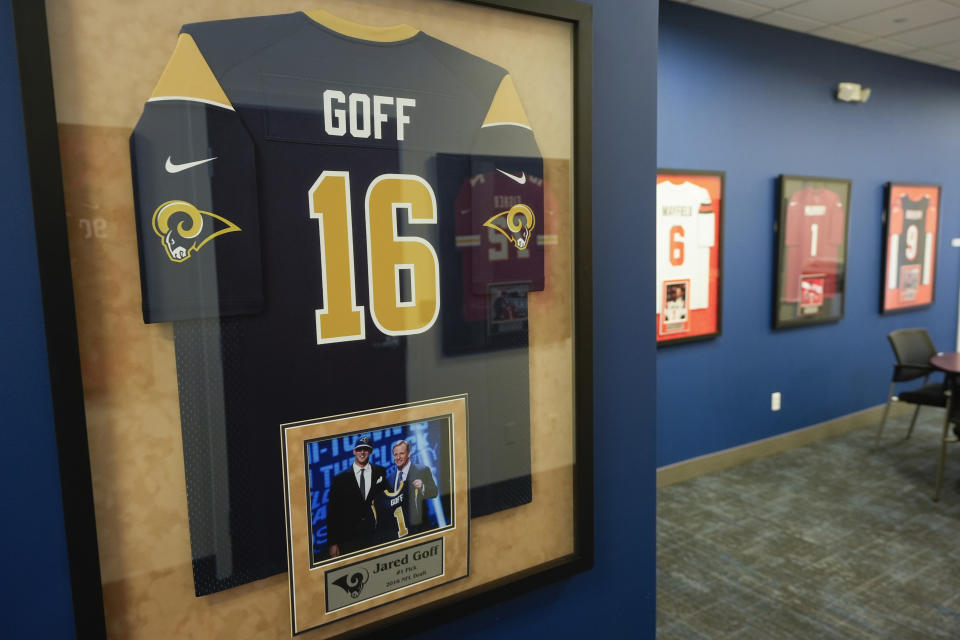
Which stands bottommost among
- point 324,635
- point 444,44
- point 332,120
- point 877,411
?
point 877,411

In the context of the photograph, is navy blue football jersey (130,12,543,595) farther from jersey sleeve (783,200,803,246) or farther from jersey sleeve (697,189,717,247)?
jersey sleeve (783,200,803,246)

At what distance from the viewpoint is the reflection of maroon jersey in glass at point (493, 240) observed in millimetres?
1171

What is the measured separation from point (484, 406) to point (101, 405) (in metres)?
0.65

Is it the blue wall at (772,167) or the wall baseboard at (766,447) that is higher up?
the blue wall at (772,167)

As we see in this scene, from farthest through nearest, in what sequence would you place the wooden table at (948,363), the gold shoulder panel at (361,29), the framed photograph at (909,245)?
the framed photograph at (909,245), the wooden table at (948,363), the gold shoulder panel at (361,29)

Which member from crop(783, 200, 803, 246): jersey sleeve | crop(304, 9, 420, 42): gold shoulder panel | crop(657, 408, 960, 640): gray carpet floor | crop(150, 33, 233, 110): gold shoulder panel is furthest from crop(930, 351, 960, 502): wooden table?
crop(150, 33, 233, 110): gold shoulder panel

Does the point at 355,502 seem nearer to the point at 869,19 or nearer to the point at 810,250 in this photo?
the point at 810,250

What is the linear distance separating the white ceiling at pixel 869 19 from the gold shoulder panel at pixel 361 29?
3.16m

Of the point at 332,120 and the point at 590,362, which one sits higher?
the point at 332,120

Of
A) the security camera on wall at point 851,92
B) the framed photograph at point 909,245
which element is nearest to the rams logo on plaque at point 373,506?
the security camera on wall at point 851,92

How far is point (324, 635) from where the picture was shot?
1076mm

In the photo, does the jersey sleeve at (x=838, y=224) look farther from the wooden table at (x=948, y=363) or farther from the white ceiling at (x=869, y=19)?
the white ceiling at (x=869, y=19)

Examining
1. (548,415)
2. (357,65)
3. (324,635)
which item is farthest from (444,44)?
(324,635)

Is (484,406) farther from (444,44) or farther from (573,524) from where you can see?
(444,44)
